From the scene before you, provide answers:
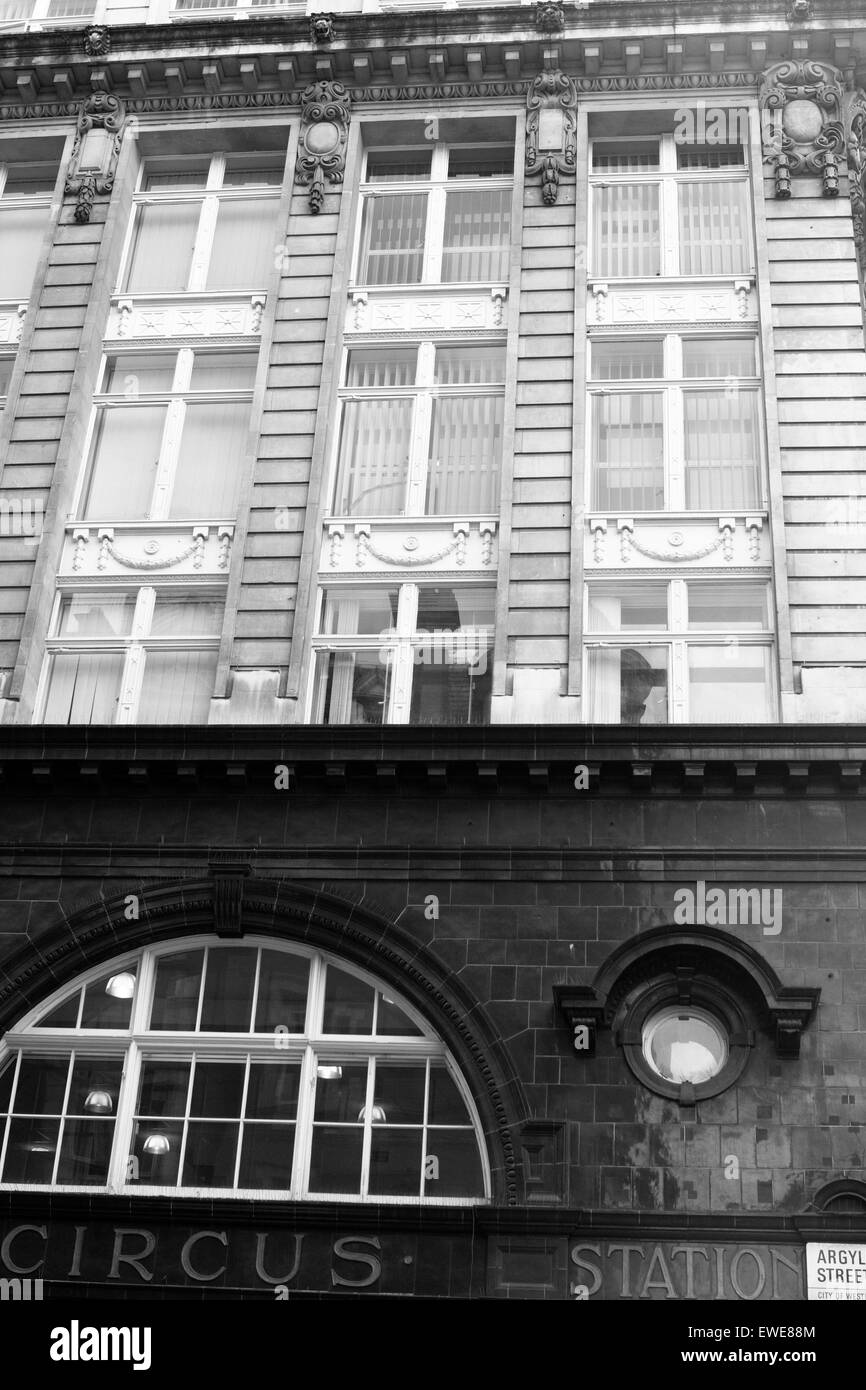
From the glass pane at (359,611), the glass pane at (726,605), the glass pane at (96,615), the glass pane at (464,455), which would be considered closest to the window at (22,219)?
the glass pane at (96,615)

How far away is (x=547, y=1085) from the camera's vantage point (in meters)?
17.8

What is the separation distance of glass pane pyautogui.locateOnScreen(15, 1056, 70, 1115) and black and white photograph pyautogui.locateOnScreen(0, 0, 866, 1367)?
83 millimetres

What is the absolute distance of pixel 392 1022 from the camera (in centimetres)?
1880

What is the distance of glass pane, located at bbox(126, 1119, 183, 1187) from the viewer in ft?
60.1

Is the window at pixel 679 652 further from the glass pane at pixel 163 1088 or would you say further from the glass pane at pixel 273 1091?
the glass pane at pixel 163 1088

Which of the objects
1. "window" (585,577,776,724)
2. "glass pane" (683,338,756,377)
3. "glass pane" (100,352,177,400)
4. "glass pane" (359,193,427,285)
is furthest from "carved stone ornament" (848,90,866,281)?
"glass pane" (100,352,177,400)

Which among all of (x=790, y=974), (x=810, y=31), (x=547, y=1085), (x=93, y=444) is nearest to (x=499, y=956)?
(x=547, y=1085)

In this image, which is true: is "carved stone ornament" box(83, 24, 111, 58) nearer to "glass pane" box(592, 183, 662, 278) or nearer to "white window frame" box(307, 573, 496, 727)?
"glass pane" box(592, 183, 662, 278)

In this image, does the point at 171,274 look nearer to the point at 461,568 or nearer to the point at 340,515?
the point at 340,515

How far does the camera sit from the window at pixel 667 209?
23828 millimetres

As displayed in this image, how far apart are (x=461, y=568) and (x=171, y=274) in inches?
316

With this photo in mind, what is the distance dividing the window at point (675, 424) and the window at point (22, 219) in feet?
33.2

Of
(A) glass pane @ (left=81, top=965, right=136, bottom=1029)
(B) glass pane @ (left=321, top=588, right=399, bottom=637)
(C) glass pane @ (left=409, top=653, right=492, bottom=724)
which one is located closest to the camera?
(A) glass pane @ (left=81, top=965, right=136, bottom=1029)

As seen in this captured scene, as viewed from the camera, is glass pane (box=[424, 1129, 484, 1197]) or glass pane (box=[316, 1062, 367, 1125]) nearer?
glass pane (box=[424, 1129, 484, 1197])
